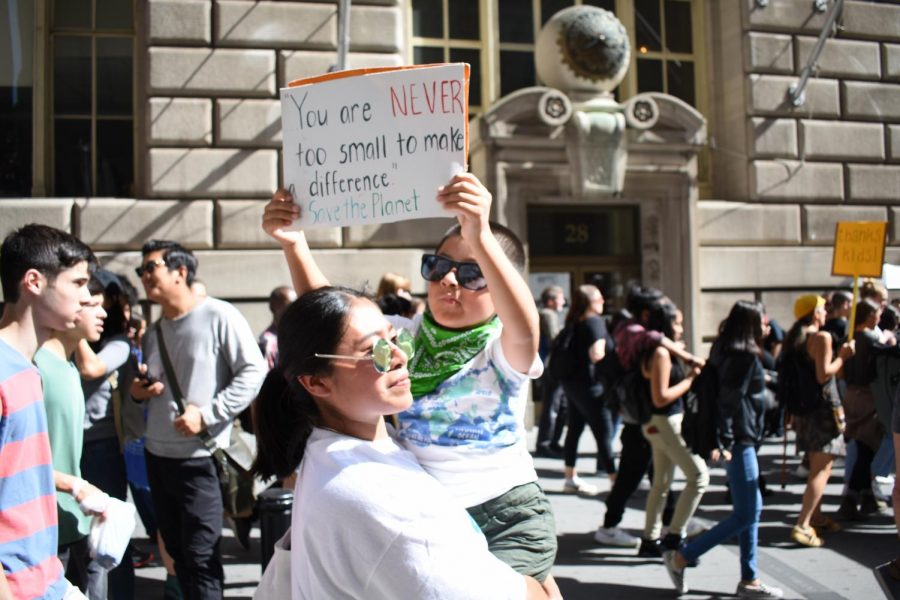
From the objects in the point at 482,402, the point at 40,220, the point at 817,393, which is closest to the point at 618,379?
the point at 817,393

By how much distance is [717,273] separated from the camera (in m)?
12.0

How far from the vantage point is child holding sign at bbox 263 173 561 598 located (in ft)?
7.47

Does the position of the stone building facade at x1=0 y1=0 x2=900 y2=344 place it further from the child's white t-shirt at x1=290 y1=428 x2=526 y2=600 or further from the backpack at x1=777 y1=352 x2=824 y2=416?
the child's white t-shirt at x1=290 y1=428 x2=526 y2=600

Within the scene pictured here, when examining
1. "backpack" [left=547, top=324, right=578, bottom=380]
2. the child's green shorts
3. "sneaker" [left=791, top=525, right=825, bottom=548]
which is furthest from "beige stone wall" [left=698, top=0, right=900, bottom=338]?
the child's green shorts

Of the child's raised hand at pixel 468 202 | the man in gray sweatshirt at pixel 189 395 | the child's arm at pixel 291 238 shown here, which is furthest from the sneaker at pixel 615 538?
the child's raised hand at pixel 468 202

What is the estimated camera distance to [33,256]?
283 centimetres

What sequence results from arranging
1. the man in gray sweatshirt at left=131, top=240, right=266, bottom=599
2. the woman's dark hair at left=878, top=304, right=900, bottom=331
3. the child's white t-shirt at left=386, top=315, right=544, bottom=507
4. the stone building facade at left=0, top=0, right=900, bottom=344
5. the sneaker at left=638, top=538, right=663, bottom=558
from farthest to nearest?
the stone building facade at left=0, top=0, right=900, bottom=344
the sneaker at left=638, top=538, right=663, bottom=558
the woman's dark hair at left=878, top=304, right=900, bottom=331
the man in gray sweatshirt at left=131, top=240, right=266, bottom=599
the child's white t-shirt at left=386, top=315, right=544, bottom=507

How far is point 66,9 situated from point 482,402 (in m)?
10.3

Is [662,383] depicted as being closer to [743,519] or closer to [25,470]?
[743,519]

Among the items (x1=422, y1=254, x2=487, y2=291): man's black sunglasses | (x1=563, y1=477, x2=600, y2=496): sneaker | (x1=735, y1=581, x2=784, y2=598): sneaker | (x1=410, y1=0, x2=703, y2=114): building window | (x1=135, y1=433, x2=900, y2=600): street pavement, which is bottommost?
(x1=135, y1=433, x2=900, y2=600): street pavement

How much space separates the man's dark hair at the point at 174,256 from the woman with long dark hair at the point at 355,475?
2661 millimetres

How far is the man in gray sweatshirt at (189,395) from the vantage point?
14.2ft

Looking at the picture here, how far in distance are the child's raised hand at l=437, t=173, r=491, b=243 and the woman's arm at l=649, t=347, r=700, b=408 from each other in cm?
390

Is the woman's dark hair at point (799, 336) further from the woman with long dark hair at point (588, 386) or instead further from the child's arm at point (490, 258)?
the child's arm at point (490, 258)
